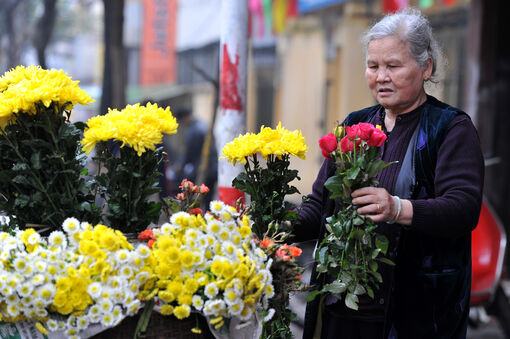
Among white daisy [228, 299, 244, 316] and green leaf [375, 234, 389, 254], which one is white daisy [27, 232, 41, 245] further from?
green leaf [375, 234, 389, 254]

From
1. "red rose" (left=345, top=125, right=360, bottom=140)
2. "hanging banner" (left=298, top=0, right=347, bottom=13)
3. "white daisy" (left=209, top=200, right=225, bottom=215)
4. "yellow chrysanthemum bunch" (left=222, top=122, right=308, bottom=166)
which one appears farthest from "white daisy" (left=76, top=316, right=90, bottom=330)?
"hanging banner" (left=298, top=0, right=347, bottom=13)

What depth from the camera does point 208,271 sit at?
1.62 m

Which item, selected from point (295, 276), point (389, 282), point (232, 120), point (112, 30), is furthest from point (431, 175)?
point (112, 30)

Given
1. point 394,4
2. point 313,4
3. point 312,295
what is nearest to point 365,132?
point 312,295

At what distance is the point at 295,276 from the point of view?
1.80 meters

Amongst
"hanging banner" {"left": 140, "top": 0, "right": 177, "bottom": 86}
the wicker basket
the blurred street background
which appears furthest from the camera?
"hanging banner" {"left": 140, "top": 0, "right": 177, "bottom": 86}

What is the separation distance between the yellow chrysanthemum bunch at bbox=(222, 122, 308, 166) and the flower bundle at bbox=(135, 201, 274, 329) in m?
0.26

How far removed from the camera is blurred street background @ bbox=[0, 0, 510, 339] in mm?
5730

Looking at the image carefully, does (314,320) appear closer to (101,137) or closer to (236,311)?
(236,311)

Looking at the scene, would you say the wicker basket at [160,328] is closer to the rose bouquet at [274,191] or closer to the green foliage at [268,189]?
the rose bouquet at [274,191]

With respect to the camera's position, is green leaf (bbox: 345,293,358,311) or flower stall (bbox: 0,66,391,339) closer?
flower stall (bbox: 0,66,391,339)

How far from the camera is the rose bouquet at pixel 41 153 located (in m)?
1.78

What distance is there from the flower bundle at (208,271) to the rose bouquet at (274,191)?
0.13 m

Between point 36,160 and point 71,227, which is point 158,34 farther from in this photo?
point 71,227
